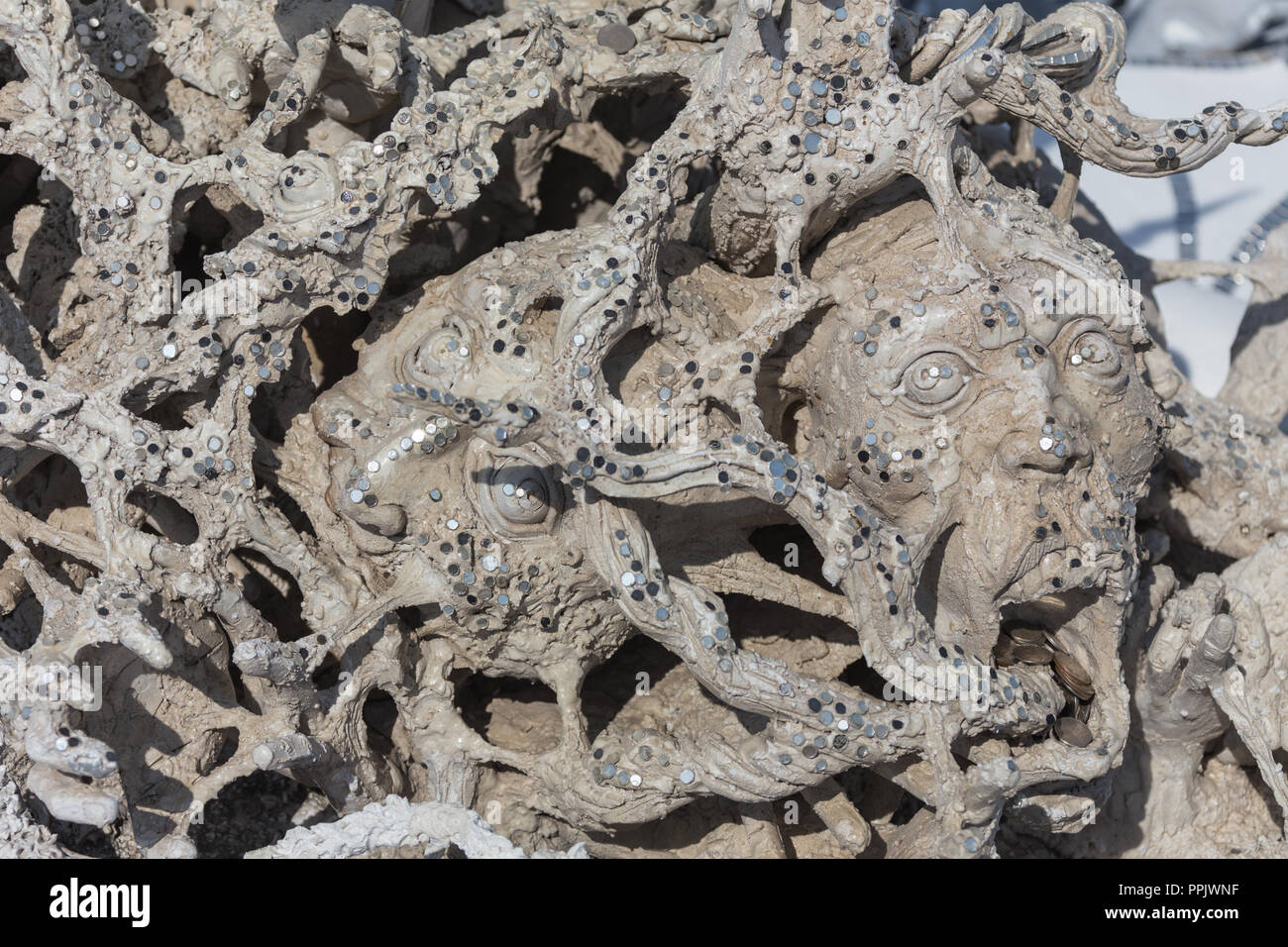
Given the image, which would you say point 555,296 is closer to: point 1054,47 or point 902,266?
point 902,266

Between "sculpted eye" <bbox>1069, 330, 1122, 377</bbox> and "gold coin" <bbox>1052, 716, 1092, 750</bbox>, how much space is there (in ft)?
2.94

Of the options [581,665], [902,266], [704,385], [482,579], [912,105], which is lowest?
[581,665]

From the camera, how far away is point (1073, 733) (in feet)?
12.9

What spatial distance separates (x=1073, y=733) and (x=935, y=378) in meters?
1.00

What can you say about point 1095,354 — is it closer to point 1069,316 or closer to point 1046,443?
point 1069,316

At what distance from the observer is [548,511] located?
377cm

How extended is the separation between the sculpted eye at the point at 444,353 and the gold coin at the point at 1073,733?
1779mm

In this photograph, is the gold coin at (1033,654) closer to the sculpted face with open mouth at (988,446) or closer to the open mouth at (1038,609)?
the open mouth at (1038,609)

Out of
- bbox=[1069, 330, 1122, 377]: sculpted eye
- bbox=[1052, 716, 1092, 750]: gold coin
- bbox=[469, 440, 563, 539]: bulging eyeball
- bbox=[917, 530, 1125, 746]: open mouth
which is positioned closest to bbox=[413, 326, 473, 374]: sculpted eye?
bbox=[469, 440, 563, 539]: bulging eyeball

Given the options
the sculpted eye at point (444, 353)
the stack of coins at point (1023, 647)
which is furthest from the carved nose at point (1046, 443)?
the sculpted eye at point (444, 353)

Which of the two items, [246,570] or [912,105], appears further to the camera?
[246,570]

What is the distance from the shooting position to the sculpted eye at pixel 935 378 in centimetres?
372

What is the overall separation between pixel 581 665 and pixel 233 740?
0.92 meters

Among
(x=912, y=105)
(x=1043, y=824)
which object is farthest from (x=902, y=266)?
(x=1043, y=824)
